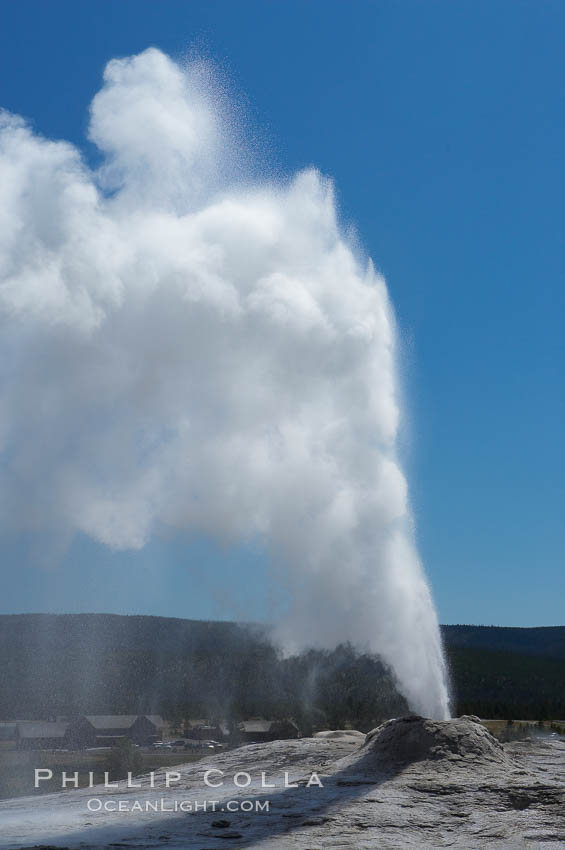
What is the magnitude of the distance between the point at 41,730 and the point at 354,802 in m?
49.3

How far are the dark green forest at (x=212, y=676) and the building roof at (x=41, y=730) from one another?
1461cm

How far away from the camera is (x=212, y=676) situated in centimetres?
10081

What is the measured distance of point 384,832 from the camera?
45.3 feet

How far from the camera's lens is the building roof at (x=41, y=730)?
56.0 m

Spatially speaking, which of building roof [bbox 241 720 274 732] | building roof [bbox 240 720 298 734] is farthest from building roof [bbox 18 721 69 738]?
building roof [bbox 240 720 298 734]

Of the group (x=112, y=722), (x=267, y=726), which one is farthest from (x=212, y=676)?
(x=267, y=726)

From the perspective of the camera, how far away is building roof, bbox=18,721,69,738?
56000mm

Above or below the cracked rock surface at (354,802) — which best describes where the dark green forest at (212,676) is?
above

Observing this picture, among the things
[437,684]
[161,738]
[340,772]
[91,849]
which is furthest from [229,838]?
[161,738]

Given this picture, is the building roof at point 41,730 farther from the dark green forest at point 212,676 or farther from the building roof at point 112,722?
the dark green forest at point 212,676

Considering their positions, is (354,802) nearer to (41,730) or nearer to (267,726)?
(267,726)

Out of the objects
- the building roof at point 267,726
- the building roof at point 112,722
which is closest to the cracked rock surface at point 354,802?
the building roof at point 267,726

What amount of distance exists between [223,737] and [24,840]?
4187 centimetres

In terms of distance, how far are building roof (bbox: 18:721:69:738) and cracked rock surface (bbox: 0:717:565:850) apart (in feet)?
125
